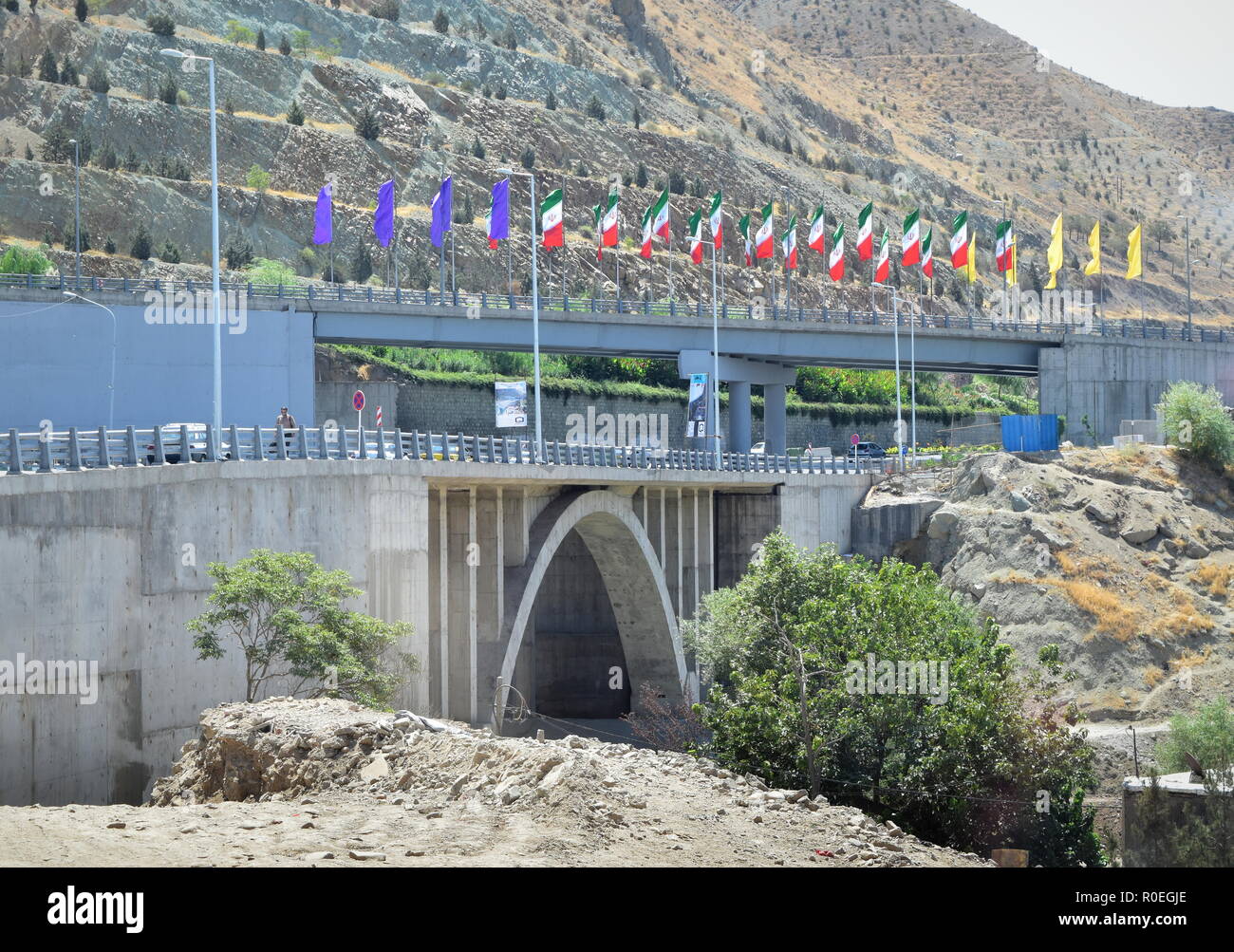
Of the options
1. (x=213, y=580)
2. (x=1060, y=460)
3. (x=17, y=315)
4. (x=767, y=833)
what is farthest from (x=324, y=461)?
(x=1060, y=460)

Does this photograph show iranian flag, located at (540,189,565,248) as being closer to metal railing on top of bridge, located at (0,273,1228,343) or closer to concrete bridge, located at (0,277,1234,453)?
metal railing on top of bridge, located at (0,273,1228,343)

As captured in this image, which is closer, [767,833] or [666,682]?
[767,833]

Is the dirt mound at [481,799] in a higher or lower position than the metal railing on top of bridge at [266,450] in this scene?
lower

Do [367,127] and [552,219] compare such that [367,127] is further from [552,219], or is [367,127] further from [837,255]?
[552,219]

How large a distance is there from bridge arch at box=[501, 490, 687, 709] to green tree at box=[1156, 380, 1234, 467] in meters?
23.6

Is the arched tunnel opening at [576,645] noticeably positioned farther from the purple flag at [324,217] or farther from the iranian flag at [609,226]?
the iranian flag at [609,226]

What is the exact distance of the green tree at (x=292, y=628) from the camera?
28500mm

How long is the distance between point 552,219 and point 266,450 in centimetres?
3093

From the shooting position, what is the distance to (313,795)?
21469 millimetres

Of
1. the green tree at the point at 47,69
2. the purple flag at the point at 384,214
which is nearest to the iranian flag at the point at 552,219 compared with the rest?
the purple flag at the point at 384,214

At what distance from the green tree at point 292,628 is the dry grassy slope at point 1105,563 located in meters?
28.6

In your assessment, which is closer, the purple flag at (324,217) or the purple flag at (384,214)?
the purple flag at (384,214)

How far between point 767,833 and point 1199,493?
47154 millimetres
